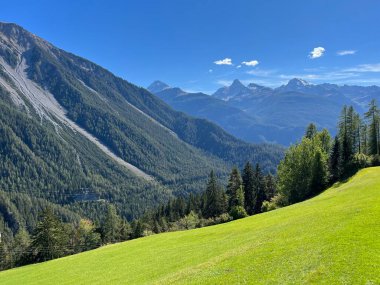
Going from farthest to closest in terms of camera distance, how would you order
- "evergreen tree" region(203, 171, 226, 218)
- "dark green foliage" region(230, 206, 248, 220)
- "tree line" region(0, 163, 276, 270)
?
1. "evergreen tree" region(203, 171, 226, 218)
2. "dark green foliage" region(230, 206, 248, 220)
3. "tree line" region(0, 163, 276, 270)

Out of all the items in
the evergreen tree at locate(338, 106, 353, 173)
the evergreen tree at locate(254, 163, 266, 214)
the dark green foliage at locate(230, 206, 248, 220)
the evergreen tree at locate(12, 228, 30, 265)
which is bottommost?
the evergreen tree at locate(12, 228, 30, 265)

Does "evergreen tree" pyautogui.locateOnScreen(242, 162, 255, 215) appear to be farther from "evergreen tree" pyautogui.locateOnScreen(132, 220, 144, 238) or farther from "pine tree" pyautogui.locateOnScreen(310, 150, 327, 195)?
"evergreen tree" pyautogui.locateOnScreen(132, 220, 144, 238)

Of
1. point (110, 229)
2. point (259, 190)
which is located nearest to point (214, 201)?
point (259, 190)

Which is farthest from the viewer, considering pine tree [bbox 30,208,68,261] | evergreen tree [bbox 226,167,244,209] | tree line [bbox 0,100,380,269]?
evergreen tree [bbox 226,167,244,209]

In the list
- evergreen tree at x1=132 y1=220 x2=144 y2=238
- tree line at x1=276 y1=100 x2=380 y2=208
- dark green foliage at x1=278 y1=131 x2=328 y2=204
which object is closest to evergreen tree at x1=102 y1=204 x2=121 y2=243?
evergreen tree at x1=132 y1=220 x2=144 y2=238

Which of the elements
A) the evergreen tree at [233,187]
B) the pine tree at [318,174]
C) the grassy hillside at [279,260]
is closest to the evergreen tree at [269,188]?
the evergreen tree at [233,187]

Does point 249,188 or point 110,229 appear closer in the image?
point 249,188

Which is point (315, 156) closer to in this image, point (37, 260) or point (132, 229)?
point (132, 229)

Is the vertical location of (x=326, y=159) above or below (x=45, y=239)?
above

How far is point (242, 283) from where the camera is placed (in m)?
22.9

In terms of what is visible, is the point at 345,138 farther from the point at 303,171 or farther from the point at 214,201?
the point at 214,201

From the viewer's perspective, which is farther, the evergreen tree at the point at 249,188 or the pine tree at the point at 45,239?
the evergreen tree at the point at 249,188

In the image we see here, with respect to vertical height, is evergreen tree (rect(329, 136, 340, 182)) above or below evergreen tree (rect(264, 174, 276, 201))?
above

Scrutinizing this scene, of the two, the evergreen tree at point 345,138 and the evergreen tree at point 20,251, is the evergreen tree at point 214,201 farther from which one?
the evergreen tree at point 20,251
